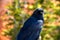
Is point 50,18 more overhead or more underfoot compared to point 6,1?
more underfoot

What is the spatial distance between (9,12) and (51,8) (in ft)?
2.53

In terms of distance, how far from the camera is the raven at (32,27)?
18.4 ft

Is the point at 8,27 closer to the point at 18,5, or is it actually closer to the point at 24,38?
the point at 18,5

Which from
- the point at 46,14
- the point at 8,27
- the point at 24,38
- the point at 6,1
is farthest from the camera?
the point at 6,1

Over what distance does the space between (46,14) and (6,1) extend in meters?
3.14

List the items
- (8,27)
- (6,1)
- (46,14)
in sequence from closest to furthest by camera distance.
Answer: (46,14)
(8,27)
(6,1)

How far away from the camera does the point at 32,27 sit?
5.72m

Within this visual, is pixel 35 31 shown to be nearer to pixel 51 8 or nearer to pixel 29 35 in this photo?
pixel 29 35

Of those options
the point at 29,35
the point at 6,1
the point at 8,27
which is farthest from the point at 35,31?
the point at 6,1

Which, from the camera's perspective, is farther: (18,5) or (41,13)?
(18,5)

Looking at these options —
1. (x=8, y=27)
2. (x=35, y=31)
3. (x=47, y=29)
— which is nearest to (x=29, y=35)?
(x=35, y=31)

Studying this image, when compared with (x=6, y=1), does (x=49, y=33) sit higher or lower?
lower

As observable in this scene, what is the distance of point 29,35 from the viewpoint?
5.71 metres

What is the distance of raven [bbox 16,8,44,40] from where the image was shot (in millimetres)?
5613
